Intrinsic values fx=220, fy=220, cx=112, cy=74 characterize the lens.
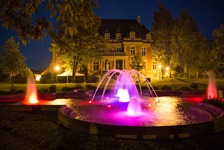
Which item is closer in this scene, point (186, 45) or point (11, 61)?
point (11, 61)

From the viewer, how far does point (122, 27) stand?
6538 cm

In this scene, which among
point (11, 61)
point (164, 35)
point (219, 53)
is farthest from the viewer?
point (164, 35)

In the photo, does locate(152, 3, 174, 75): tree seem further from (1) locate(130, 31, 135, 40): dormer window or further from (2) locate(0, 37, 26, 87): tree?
(2) locate(0, 37, 26, 87): tree

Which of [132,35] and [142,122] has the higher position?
[132,35]

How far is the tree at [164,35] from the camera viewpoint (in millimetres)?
53000

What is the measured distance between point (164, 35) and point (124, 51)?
1175 cm

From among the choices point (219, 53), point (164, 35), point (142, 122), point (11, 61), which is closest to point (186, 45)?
point (164, 35)

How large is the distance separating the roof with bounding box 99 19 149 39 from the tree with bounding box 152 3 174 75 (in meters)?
8.11

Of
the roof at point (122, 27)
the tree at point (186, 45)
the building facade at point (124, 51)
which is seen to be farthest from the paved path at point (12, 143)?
the roof at point (122, 27)

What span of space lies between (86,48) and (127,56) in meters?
17.8

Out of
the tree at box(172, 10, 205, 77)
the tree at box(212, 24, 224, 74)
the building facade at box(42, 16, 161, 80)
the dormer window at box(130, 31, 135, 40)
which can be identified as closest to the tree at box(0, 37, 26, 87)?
the building facade at box(42, 16, 161, 80)

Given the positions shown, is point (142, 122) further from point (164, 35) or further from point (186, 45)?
point (164, 35)

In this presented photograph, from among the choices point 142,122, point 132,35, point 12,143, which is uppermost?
point 132,35

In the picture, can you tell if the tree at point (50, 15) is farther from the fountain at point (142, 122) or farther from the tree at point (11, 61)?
the tree at point (11, 61)
